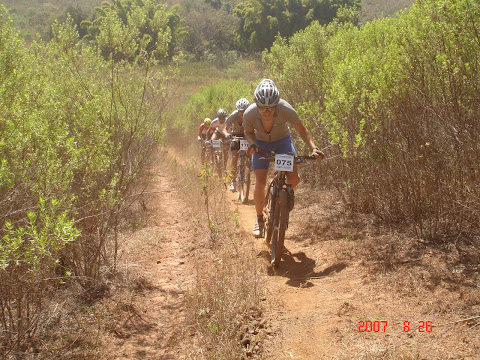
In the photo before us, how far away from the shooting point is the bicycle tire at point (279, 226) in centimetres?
504

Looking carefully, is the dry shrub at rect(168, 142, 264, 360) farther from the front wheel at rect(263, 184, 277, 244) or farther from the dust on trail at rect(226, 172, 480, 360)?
the front wheel at rect(263, 184, 277, 244)

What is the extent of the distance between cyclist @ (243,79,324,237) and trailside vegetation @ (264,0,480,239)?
661mm

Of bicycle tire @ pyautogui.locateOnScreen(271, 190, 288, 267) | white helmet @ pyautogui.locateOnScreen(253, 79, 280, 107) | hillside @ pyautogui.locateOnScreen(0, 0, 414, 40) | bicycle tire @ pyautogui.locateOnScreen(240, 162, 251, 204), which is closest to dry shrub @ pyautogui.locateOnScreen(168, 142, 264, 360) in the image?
bicycle tire @ pyautogui.locateOnScreen(271, 190, 288, 267)

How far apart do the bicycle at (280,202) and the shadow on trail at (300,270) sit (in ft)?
0.49

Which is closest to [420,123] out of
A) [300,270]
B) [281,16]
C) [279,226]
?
[279,226]

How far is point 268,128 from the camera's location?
566 centimetres

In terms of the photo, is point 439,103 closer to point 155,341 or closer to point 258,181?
point 258,181

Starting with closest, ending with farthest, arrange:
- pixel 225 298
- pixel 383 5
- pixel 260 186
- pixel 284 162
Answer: pixel 225 298 < pixel 284 162 < pixel 260 186 < pixel 383 5

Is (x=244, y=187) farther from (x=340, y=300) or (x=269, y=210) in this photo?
(x=340, y=300)

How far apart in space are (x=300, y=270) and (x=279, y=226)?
633 mm

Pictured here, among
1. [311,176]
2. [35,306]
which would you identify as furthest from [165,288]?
[311,176]

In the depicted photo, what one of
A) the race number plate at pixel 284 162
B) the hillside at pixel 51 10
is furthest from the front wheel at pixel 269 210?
the hillside at pixel 51 10

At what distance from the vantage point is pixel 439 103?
468 centimetres

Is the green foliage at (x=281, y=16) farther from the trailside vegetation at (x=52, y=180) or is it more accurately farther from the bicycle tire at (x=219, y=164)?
the trailside vegetation at (x=52, y=180)
